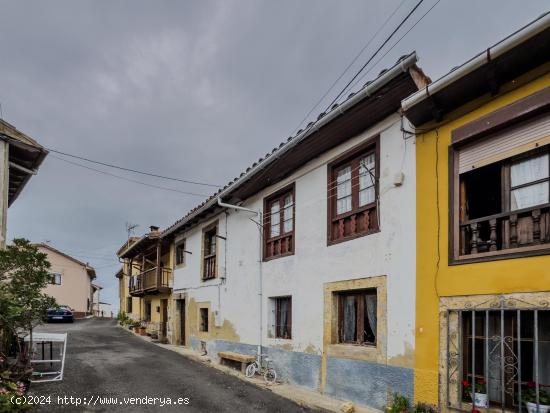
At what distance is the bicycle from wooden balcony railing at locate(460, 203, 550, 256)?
5.78 meters

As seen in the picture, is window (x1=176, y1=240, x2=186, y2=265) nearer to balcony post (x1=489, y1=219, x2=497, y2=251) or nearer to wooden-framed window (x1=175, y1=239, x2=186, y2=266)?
wooden-framed window (x1=175, y1=239, x2=186, y2=266)

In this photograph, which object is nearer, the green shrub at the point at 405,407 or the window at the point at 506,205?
the window at the point at 506,205

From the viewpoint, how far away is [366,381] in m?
7.65

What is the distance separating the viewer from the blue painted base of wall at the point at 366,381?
6.93 meters

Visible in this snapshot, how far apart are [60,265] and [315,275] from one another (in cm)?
3536

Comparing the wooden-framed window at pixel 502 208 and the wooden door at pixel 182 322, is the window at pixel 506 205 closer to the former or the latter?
the wooden-framed window at pixel 502 208

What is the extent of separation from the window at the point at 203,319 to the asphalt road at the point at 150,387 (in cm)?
204

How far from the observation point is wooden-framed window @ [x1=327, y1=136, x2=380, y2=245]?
26.8 feet

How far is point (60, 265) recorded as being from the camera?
1533 inches

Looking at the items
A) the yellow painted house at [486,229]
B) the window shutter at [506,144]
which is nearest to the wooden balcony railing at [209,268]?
the yellow painted house at [486,229]

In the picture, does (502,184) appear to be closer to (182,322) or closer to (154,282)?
(182,322)

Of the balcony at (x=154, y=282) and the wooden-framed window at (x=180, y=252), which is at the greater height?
the wooden-framed window at (x=180, y=252)

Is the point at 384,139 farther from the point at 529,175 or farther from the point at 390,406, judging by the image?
the point at 390,406

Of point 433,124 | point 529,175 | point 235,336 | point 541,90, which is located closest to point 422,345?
point 529,175
